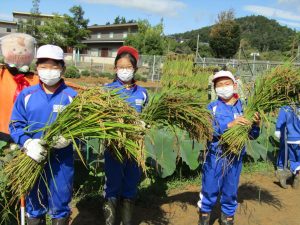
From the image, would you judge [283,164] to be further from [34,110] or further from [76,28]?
[76,28]

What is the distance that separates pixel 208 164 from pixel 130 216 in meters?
0.93

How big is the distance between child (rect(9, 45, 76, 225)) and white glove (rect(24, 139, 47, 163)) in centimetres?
14

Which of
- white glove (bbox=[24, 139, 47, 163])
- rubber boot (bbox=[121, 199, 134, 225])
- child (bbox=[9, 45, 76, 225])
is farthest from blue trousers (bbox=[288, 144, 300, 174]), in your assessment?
white glove (bbox=[24, 139, 47, 163])

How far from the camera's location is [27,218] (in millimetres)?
3086


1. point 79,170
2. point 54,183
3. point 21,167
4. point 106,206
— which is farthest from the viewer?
point 79,170

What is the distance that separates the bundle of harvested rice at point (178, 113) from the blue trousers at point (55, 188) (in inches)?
29.5

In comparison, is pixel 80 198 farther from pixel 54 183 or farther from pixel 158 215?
pixel 54 183

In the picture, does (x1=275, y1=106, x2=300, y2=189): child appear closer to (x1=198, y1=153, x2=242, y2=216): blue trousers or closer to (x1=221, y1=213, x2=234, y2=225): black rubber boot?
(x1=221, y1=213, x2=234, y2=225): black rubber boot

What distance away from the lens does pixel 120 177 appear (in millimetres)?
3568

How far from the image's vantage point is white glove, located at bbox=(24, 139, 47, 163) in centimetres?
267

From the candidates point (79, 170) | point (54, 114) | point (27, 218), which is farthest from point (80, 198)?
point (54, 114)

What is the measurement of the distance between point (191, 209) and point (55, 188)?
2.17 metres

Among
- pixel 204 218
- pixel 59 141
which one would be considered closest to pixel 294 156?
pixel 204 218

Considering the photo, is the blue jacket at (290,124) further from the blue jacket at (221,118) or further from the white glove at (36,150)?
the white glove at (36,150)
